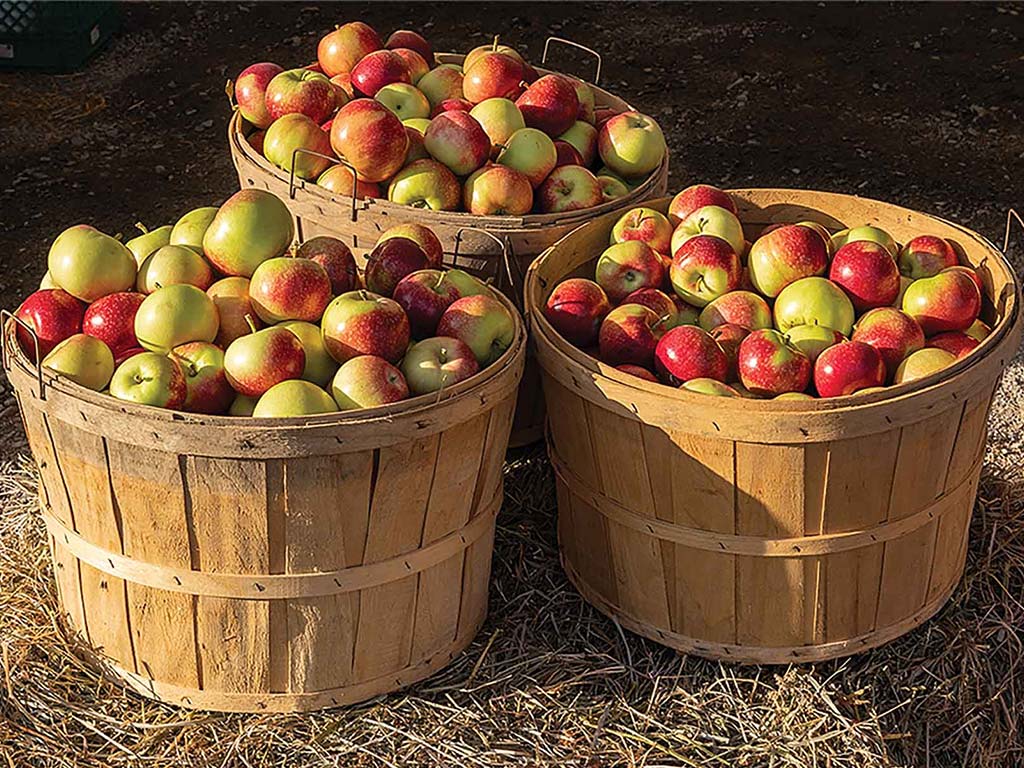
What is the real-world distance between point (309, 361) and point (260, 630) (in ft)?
1.79

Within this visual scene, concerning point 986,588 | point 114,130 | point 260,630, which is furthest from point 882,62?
point 260,630

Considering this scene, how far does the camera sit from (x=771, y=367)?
2.86 metres

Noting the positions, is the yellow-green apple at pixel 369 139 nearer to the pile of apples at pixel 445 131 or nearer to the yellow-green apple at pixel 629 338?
the pile of apples at pixel 445 131

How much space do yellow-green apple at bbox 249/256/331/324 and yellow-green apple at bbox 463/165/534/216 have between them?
703mm

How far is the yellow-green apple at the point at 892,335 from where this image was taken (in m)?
2.97

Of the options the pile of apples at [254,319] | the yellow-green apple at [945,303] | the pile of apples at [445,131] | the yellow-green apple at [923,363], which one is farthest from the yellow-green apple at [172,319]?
the yellow-green apple at [945,303]

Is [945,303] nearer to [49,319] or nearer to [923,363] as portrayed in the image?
[923,363]

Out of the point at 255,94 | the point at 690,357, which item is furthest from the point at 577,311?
the point at 255,94

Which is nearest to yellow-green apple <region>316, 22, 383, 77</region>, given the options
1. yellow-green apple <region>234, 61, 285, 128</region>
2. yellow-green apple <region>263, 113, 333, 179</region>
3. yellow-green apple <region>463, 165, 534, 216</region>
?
yellow-green apple <region>234, 61, 285, 128</region>

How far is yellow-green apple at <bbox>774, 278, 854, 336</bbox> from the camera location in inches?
121

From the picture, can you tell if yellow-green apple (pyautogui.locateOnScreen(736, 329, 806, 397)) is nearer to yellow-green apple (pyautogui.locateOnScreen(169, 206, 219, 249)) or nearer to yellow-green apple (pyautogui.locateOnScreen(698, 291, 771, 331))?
yellow-green apple (pyautogui.locateOnScreen(698, 291, 771, 331))

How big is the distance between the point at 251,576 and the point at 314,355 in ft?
1.52

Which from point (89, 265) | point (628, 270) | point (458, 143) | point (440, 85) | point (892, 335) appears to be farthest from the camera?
point (440, 85)

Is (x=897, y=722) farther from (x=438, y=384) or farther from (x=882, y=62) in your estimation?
(x=882, y=62)
